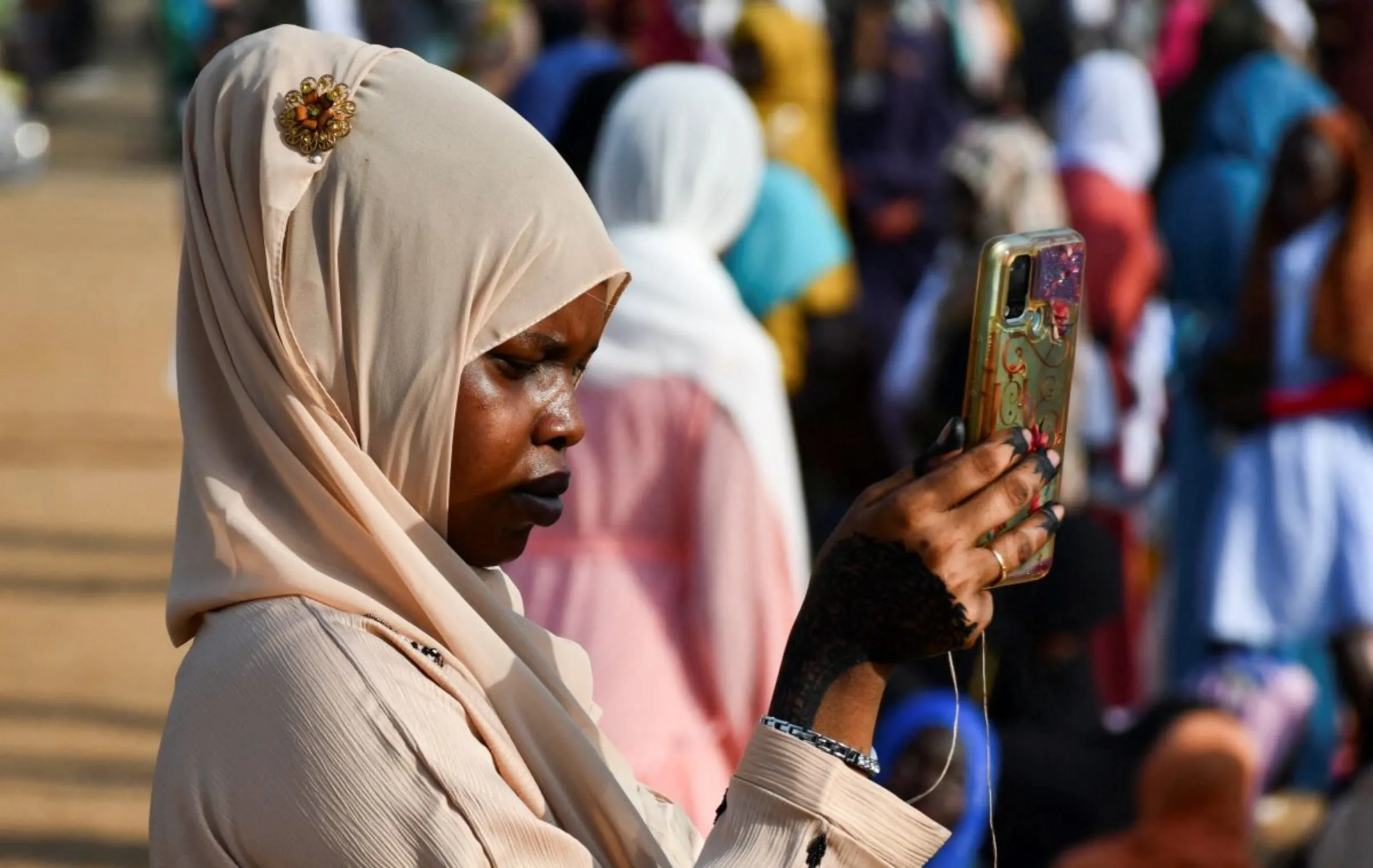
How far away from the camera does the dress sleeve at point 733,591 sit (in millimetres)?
3441

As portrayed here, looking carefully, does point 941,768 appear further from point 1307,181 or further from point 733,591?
point 1307,181

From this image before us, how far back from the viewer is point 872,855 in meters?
1.61

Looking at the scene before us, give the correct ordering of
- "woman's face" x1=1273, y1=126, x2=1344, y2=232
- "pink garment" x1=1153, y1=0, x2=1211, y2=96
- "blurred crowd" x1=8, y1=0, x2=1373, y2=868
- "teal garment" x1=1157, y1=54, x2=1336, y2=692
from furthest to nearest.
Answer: "pink garment" x1=1153, y1=0, x2=1211, y2=96
"teal garment" x1=1157, y1=54, x2=1336, y2=692
"woman's face" x1=1273, y1=126, x2=1344, y2=232
"blurred crowd" x1=8, y1=0, x2=1373, y2=868

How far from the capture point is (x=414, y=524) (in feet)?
5.66

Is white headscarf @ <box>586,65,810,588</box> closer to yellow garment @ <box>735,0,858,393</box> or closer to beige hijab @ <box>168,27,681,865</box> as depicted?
beige hijab @ <box>168,27,681,865</box>

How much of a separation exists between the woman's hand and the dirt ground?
4558 millimetres

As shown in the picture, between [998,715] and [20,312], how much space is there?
9.71m

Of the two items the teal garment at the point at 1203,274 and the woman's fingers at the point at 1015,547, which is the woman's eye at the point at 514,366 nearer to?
the woman's fingers at the point at 1015,547

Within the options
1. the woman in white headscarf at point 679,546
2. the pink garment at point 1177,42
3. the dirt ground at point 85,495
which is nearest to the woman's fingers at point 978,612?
the woman in white headscarf at point 679,546

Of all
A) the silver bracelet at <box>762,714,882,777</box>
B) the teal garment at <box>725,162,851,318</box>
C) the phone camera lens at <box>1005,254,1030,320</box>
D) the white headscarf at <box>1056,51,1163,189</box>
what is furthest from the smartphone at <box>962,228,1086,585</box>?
the white headscarf at <box>1056,51,1163,189</box>

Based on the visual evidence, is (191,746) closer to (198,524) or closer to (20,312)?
(198,524)

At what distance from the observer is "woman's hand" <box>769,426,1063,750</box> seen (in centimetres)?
158

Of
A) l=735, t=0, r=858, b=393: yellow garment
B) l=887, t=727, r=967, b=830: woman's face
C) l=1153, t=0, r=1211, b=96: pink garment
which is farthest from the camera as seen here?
l=1153, t=0, r=1211, b=96: pink garment

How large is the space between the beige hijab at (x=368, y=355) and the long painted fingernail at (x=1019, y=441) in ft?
1.26
